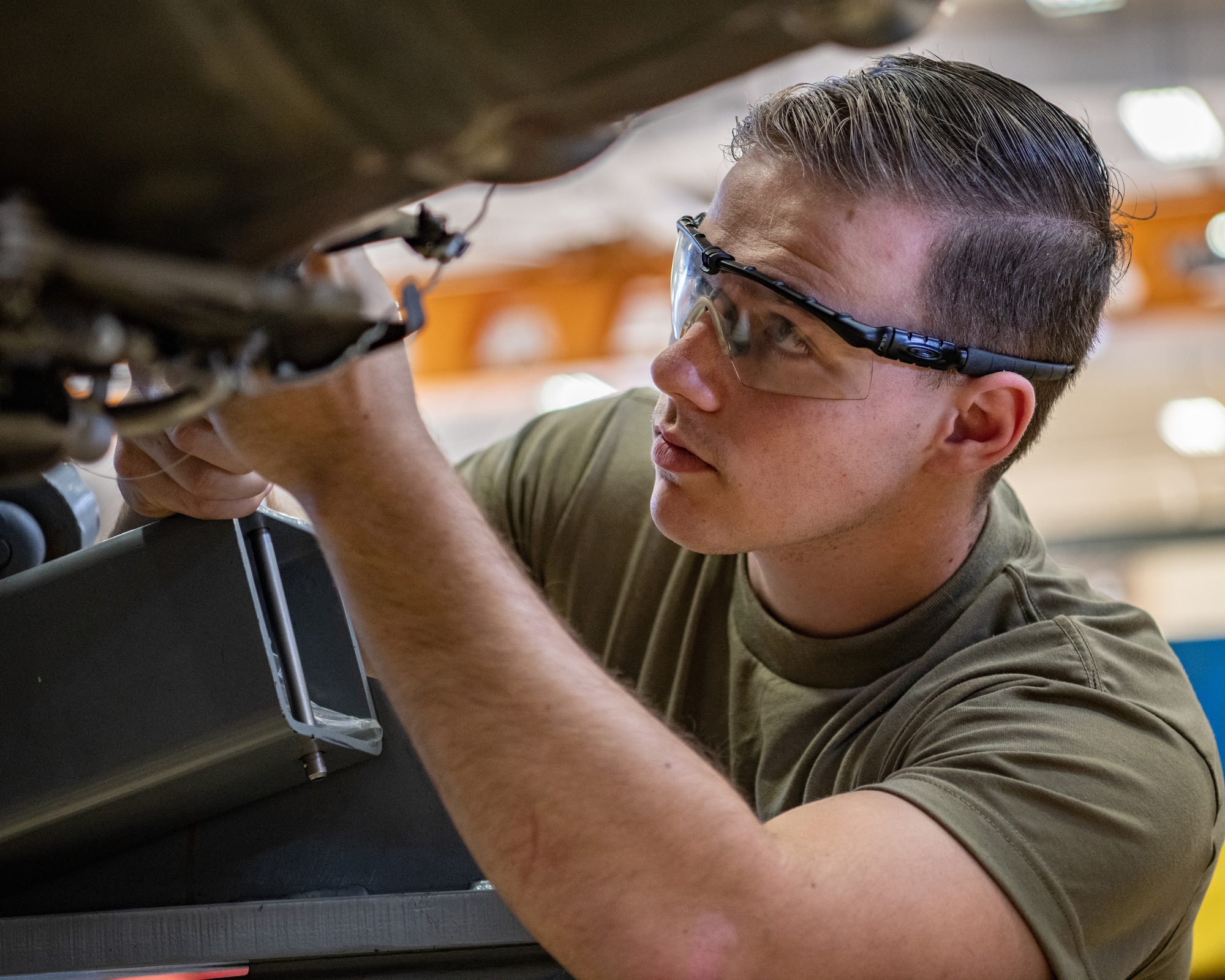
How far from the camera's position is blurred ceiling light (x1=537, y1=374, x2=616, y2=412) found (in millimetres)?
6379

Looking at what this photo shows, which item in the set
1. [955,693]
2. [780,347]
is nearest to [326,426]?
[780,347]

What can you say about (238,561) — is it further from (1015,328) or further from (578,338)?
(578,338)

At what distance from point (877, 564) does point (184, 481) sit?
2.54ft

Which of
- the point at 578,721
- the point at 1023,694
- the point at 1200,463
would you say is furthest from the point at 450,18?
the point at 1200,463

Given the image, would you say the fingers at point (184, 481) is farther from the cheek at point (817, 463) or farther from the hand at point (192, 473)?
the cheek at point (817, 463)

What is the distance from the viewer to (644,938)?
2.75 feet

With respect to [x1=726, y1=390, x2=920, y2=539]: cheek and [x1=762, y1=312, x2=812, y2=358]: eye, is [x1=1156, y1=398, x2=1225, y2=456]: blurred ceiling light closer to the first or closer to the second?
[x1=726, y1=390, x2=920, y2=539]: cheek

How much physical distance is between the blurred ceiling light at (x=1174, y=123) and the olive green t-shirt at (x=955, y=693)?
3.94 m

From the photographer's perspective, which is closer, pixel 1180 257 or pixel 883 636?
pixel 883 636

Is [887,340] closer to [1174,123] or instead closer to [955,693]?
[955,693]

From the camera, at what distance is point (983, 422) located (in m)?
1.36

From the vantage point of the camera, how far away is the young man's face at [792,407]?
4.06ft

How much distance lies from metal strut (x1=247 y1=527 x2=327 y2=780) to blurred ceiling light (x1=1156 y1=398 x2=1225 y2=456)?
6.97 m

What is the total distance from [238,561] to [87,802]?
216mm
